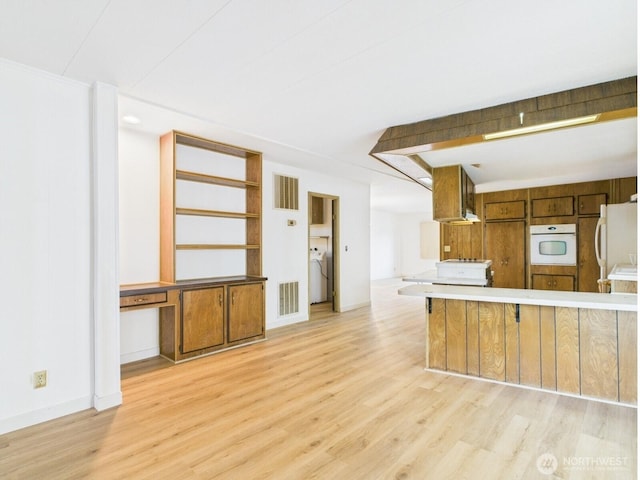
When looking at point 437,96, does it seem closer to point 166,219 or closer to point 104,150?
point 104,150

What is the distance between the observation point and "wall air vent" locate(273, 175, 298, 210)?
516 cm

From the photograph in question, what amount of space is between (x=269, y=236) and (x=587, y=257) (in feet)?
19.1

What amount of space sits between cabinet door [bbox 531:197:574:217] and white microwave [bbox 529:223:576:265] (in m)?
0.24

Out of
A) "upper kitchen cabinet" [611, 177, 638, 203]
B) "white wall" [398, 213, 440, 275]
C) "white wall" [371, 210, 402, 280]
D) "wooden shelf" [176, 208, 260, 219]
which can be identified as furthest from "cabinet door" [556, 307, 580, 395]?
"white wall" [398, 213, 440, 275]

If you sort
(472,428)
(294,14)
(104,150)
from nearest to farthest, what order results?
1. (294,14)
2. (472,428)
3. (104,150)

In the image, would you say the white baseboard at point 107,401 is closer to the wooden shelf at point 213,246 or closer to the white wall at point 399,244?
the wooden shelf at point 213,246

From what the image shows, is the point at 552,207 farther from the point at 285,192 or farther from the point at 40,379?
the point at 40,379

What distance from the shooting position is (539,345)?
9.73ft

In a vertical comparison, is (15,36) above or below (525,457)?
above

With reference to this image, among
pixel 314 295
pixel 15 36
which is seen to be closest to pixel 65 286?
pixel 15 36

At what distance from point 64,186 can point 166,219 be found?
1.25 metres

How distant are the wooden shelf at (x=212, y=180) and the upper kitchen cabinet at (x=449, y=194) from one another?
2314 millimetres

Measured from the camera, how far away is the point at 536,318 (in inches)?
117
